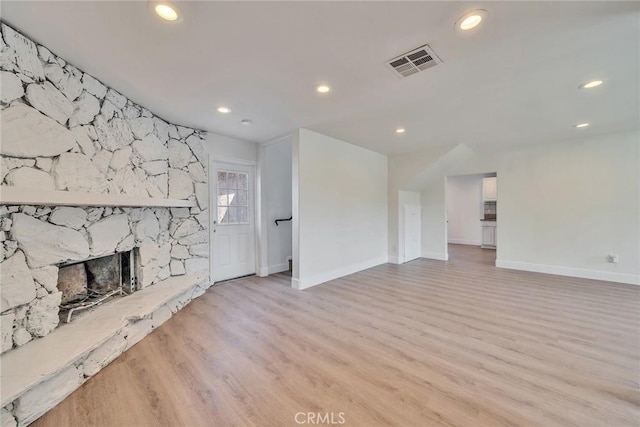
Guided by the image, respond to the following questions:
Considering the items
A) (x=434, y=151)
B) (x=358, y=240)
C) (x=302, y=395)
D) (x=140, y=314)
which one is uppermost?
(x=434, y=151)

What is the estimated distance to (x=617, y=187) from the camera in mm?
4090

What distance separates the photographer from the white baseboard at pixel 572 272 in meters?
4.02

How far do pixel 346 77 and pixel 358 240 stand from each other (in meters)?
3.22

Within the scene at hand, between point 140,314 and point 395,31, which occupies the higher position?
point 395,31

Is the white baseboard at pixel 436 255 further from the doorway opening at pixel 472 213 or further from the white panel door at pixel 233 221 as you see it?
the white panel door at pixel 233 221

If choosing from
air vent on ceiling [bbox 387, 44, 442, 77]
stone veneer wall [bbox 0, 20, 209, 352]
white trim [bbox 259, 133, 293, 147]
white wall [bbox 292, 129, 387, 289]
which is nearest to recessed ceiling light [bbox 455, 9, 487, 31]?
air vent on ceiling [bbox 387, 44, 442, 77]

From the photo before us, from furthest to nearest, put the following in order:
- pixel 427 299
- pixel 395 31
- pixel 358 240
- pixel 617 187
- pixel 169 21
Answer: pixel 358 240, pixel 617 187, pixel 427 299, pixel 395 31, pixel 169 21

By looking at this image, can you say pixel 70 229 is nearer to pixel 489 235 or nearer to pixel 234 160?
pixel 234 160

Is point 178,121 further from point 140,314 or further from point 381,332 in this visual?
point 381,332

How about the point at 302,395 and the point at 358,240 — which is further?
the point at 358,240

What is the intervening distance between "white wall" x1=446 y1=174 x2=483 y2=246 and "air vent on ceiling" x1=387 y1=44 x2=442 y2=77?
719cm

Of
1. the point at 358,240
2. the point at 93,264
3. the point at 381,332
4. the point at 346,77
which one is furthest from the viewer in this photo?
the point at 358,240

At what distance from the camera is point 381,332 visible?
2520 mm

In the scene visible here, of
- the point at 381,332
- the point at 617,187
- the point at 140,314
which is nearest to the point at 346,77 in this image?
the point at 381,332
